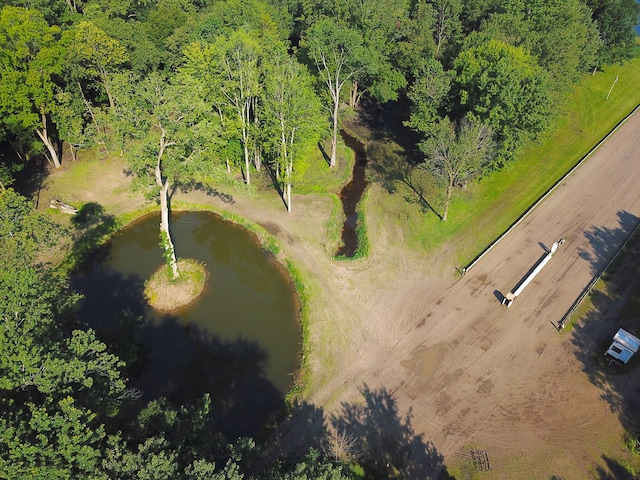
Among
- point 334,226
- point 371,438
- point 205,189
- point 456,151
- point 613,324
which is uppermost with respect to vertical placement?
point 456,151

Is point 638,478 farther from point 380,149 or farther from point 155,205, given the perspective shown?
point 155,205

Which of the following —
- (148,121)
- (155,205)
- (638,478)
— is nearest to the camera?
(638,478)

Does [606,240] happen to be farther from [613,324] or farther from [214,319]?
[214,319]

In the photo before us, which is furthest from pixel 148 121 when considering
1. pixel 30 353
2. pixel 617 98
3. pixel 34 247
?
pixel 617 98

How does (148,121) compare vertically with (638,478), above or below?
above

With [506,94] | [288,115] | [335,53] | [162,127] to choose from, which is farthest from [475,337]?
[335,53]

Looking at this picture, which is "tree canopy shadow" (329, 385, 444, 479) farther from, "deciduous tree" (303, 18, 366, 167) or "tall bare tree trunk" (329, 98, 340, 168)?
"deciduous tree" (303, 18, 366, 167)
